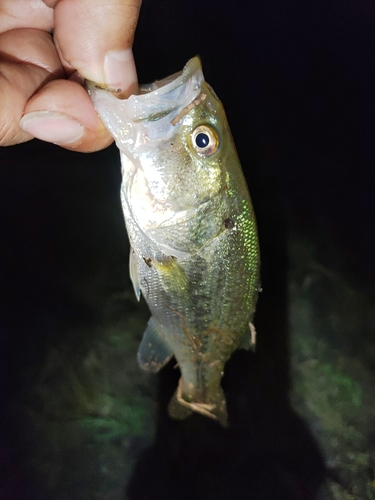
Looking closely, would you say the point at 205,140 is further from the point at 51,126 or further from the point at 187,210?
the point at 51,126

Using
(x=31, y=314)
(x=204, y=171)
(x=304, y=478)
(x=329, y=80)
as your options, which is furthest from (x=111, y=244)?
(x=304, y=478)

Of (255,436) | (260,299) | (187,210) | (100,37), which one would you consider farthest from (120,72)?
(255,436)

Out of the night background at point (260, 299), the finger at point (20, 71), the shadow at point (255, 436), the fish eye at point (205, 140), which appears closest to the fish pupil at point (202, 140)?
the fish eye at point (205, 140)

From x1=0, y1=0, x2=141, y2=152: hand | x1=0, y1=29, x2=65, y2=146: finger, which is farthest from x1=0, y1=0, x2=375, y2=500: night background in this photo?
x1=0, y1=0, x2=141, y2=152: hand

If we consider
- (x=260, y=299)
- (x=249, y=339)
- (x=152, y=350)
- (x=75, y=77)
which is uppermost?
(x=75, y=77)

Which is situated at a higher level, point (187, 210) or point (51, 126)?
point (51, 126)
